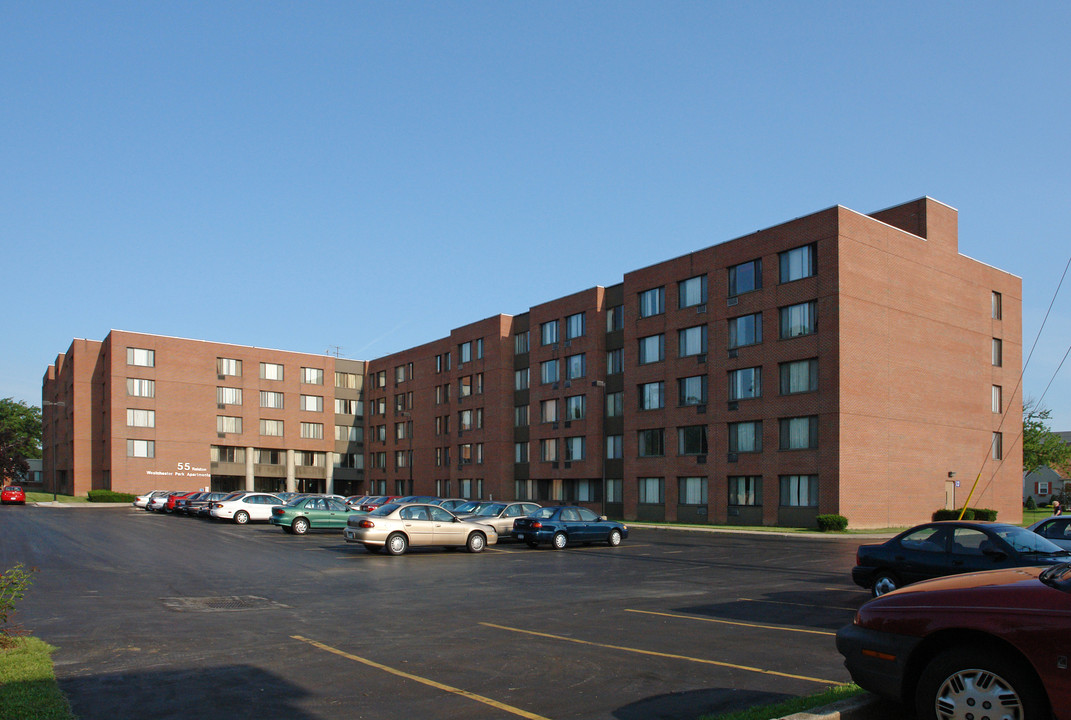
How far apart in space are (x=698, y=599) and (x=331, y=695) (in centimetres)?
882

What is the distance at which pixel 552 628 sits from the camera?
12.1 metres

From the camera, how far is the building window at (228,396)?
8325 centimetres

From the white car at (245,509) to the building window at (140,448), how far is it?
39.2 m

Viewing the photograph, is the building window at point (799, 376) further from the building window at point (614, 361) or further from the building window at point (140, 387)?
the building window at point (140, 387)

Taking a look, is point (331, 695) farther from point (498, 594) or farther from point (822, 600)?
point (822, 600)

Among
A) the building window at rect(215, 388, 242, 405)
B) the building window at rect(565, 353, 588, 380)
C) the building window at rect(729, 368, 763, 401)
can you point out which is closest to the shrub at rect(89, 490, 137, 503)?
the building window at rect(215, 388, 242, 405)

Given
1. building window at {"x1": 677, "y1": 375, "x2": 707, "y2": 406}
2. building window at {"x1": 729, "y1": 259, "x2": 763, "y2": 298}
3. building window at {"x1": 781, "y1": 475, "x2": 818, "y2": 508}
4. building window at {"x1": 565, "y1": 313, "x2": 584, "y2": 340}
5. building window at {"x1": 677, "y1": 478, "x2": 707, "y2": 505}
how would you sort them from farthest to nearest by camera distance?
building window at {"x1": 565, "y1": 313, "x2": 584, "y2": 340} < building window at {"x1": 677, "y1": 375, "x2": 707, "y2": 406} < building window at {"x1": 677, "y1": 478, "x2": 707, "y2": 505} < building window at {"x1": 729, "y1": 259, "x2": 763, "y2": 298} < building window at {"x1": 781, "y1": 475, "x2": 818, "y2": 508}

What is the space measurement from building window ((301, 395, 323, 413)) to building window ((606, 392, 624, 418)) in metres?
43.7

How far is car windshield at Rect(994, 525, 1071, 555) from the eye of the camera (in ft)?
43.3

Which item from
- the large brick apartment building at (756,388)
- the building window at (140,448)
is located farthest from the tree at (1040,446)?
the building window at (140,448)

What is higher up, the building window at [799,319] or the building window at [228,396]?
the building window at [799,319]

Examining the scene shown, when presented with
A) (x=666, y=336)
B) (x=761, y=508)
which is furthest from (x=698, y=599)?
(x=666, y=336)

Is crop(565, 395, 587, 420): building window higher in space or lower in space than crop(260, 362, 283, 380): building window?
lower

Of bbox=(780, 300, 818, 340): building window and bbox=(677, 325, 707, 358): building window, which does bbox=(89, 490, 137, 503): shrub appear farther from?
bbox=(780, 300, 818, 340): building window
